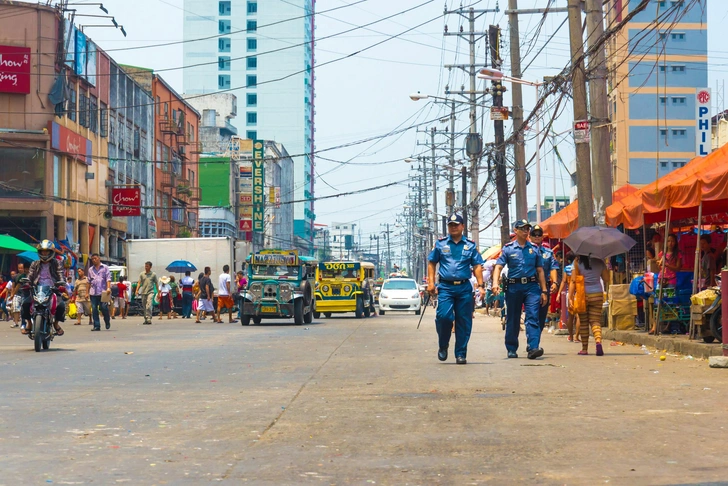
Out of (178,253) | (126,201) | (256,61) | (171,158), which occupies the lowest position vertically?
(178,253)

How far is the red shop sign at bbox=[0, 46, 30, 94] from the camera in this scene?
4812cm

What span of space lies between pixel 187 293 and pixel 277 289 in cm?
1090

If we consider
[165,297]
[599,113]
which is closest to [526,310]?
[599,113]

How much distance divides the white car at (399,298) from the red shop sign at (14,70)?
1839 centimetres

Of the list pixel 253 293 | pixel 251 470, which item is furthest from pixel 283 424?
pixel 253 293

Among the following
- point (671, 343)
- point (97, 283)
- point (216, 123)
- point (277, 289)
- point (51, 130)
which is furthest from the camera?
point (216, 123)

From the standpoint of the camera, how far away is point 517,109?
1326 inches

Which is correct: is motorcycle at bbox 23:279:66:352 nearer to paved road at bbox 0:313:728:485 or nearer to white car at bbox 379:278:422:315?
paved road at bbox 0:313:728:485

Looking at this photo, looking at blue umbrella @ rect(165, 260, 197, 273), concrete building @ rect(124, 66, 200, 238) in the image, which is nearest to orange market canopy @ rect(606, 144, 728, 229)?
blue umbrella @ rect(165, 260, 197, 273)

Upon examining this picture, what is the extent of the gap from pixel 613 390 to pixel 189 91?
15406 cm

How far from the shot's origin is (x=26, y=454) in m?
6.98

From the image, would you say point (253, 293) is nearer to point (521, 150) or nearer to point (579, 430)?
point (521, 150)

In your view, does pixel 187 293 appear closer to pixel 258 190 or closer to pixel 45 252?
pixel 45 252

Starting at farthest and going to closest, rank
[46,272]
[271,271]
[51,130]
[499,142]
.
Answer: [51,130] → [499,142] → [271,271] → [46,272]
